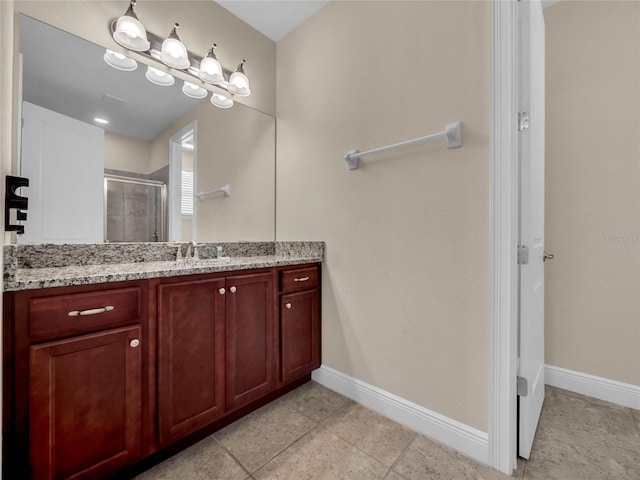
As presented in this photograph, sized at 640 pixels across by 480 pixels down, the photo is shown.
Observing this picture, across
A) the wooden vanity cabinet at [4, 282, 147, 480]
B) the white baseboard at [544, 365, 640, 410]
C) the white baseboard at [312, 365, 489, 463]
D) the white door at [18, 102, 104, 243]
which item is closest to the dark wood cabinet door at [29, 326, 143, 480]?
the wooden vanity cabinet at [4, 282, 147, 480]

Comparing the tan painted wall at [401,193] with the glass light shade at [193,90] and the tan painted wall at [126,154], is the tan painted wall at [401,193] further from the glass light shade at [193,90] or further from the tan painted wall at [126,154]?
the tan painted wall at [126,154]

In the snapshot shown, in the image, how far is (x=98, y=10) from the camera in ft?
4.65

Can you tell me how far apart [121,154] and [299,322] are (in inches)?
54.5

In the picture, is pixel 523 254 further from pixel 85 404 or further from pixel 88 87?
pixel 88 87

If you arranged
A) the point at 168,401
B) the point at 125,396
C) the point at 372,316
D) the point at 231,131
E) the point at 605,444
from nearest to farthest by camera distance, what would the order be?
1. the point at 125,396
2. the point at 168,401
3. the point at 605,444
4. the point at 372,316
5. the point at 231,131

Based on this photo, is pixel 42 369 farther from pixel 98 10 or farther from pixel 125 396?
pixel 98 10

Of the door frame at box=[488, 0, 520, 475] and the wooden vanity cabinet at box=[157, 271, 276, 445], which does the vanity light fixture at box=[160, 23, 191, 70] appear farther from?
the door frame at box=[488, 0, 520, 475]

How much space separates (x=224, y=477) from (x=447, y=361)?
1095 mm

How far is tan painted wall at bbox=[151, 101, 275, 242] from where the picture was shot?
1.84 m

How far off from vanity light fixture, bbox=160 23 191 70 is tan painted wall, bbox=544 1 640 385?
2332 millimetres

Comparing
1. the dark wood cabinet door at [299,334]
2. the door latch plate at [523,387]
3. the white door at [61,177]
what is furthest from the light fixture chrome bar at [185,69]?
the door latch plate at [523,387]

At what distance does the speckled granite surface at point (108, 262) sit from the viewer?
919mm

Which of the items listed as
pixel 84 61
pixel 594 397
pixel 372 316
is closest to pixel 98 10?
pixel 84 61

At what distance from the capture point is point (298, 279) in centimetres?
177
